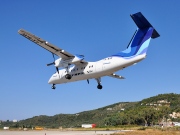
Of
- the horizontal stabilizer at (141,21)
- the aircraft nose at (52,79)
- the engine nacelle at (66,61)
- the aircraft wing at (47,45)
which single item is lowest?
the aircraft nose at (52,79)

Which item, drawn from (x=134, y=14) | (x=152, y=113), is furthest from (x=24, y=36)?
(x=152, y=113)

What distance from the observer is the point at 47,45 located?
37375 millimetres

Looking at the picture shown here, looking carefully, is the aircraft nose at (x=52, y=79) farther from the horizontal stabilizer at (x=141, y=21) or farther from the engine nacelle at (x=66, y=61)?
the horizontal stabilizer at (x=141, y=21)

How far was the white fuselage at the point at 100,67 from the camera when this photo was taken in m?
35.7

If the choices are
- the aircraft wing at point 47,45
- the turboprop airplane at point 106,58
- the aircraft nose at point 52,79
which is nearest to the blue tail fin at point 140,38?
the turboprop airplane at point 106,58

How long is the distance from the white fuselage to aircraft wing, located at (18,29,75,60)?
6.99 feet

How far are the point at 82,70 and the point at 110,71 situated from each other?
396 cm

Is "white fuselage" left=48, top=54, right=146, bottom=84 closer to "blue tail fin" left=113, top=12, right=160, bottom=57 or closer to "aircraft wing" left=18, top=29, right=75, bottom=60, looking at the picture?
"blue tail fin" left=113, top=12, right=160, bottom=57

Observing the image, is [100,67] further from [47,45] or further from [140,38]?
[47,45]

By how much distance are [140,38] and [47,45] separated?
1221cm

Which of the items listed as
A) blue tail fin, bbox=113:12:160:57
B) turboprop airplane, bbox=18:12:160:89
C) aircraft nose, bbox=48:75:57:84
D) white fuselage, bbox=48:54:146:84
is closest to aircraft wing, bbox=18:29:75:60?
turboprop airplane, bbox=18:12:160:89

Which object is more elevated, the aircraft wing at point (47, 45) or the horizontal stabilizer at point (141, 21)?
the horizontal stabilizer at point (141, 21)

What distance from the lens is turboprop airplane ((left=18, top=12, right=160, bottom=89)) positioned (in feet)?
117

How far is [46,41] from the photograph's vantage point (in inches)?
1444
